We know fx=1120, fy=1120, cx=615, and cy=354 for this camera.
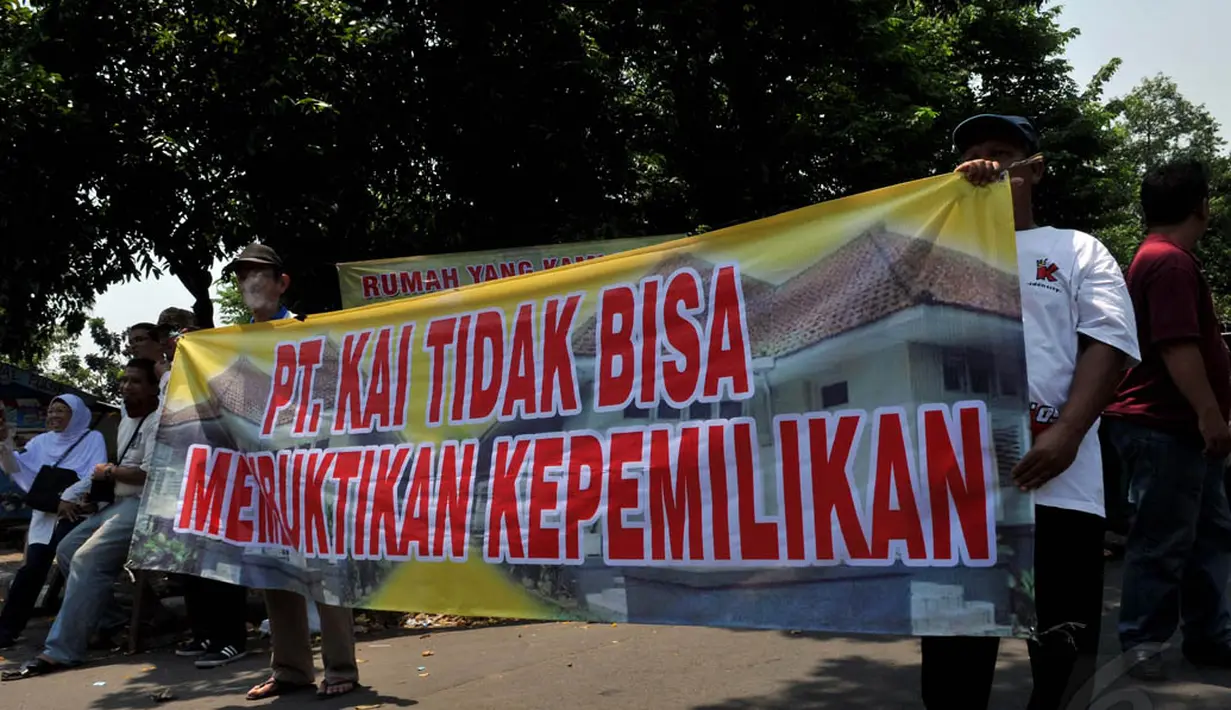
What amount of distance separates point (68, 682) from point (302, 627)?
4.97 ft

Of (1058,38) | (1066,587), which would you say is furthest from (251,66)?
(1058,38)

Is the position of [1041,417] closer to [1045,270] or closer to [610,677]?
[1045,270]

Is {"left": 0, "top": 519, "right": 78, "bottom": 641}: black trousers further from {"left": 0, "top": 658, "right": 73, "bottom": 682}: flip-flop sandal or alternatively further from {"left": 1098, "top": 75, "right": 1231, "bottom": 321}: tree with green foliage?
{"left": 1098, "top": 75, "right": 1231, "bottom": 321}: tree with green foliage

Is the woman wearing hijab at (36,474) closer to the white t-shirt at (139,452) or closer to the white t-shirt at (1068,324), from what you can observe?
the white t-shirt at (139,452)

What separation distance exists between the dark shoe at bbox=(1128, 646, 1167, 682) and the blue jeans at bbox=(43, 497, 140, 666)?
471 cm

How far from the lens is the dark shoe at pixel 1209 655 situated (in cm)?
422

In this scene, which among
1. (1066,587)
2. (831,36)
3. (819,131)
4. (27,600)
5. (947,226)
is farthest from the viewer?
(819,131)

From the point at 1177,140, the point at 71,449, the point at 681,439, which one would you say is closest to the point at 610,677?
the point at 681,439

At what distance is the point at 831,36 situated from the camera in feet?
39.2

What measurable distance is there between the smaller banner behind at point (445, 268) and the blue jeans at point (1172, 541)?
4.48 metres

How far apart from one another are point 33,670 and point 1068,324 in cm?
533

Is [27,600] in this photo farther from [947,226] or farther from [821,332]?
[947,226]

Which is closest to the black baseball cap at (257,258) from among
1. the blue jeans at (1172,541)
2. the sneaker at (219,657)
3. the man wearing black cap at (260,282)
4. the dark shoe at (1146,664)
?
the man wearing black cap at (260,282)

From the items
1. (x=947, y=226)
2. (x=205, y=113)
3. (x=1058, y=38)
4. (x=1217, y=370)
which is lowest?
(x=1217, y=370)
